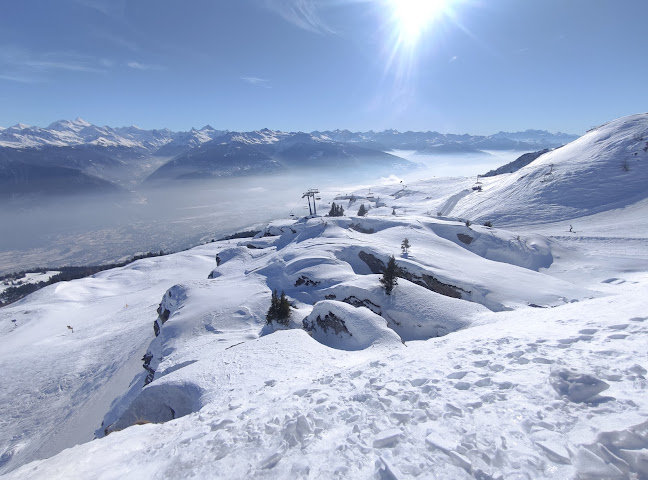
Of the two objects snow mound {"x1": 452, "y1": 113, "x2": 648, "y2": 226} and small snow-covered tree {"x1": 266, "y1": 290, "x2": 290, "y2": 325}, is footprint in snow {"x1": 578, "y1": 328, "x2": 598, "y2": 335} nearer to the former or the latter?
small snow-covered tree {"x1": 266, "y1": 290, "x2": 290, "y2": 325}

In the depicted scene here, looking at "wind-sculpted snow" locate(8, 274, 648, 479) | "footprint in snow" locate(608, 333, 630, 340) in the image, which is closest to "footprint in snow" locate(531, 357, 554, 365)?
"wind-sculpted snow" locate(8, 274, 648, 479)

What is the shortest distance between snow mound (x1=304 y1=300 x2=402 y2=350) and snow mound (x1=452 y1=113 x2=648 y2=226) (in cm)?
5663

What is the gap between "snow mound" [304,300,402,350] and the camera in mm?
15125

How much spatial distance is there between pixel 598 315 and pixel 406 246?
22633 millimetres

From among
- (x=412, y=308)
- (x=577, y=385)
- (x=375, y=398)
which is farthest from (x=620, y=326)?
(x=412, y=308)

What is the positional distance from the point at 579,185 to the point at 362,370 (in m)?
81.6

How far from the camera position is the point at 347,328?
53.4 feet

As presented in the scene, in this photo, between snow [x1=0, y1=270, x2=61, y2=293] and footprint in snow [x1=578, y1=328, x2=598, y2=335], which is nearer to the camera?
footprint in snow [x1=578, y1=328, x2=598, y2=335]

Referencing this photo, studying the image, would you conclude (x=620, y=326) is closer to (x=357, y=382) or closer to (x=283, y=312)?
(x=357, y=382)

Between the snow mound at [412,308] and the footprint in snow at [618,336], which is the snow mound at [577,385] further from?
the snow mound at [412,308]

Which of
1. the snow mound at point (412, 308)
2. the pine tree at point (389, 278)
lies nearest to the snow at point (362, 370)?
the snow mound at point (412, 308)

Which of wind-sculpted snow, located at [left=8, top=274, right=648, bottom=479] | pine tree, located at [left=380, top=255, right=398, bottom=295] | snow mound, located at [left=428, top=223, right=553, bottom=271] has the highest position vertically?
wind-sculpted snow, located at [left=8, top=274, right=648, bottom=479]

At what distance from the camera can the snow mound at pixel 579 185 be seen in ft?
197

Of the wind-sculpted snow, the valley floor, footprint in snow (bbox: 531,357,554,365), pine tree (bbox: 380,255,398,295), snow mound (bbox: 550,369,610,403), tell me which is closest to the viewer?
the wind-sculpted snow
